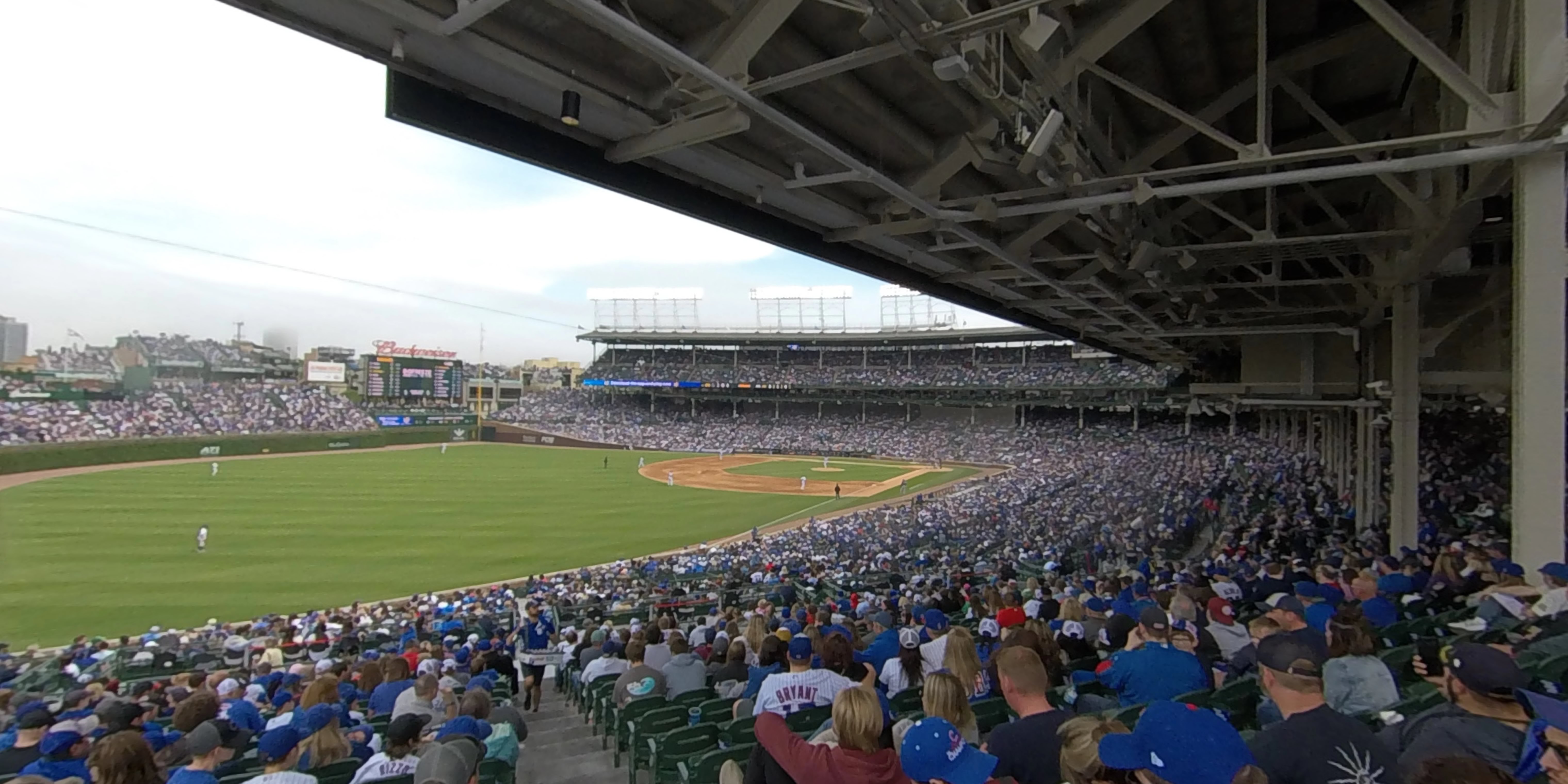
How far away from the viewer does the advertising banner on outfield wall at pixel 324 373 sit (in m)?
91.9

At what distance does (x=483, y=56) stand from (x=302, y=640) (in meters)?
11.7

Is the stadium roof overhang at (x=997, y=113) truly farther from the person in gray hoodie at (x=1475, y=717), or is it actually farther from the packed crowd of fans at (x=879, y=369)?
the packed crowd of fans at (x=879, y=369)

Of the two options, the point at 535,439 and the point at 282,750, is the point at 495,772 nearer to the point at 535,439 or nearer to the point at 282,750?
the point at 282,750

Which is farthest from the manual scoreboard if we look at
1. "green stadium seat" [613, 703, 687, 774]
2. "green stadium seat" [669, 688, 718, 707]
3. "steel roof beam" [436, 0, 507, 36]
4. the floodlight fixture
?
"steel roof beam" [436, 0, 507, 36]

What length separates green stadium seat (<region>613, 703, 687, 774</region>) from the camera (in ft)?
17.4

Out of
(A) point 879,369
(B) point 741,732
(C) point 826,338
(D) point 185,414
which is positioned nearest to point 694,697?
(B) point 741,732

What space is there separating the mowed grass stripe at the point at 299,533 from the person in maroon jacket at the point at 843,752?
18.7m

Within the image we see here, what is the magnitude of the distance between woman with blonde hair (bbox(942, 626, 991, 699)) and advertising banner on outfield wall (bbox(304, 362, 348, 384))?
104 m

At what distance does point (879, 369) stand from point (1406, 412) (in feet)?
198

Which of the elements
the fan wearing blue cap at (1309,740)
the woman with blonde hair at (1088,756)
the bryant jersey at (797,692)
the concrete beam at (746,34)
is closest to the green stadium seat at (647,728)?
the bryant jersey at (797,692)

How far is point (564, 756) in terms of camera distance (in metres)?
6.76

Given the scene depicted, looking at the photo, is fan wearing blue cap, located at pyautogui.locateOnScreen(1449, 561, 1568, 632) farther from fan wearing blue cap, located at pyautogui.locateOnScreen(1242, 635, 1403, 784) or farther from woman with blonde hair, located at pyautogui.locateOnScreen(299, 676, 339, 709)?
woman with blonde hair, located at pyautogui.locateOnScreen(299, 676, 339, 709)

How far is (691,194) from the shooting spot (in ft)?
22.1

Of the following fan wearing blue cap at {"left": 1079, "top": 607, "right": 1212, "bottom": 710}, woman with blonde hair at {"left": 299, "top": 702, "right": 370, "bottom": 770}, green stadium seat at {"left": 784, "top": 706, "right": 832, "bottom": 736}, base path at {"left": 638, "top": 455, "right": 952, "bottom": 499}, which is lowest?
base path at {"left": 638, "top": 455, "right": 952, "bottom": 499}
